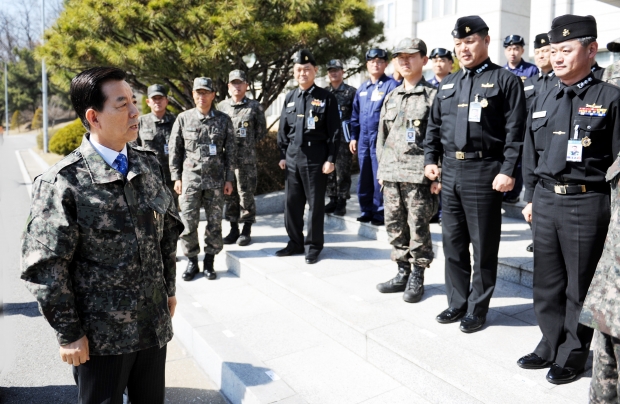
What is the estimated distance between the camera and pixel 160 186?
90.7 inches

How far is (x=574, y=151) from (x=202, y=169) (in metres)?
3.68

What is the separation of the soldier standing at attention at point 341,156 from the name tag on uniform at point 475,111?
3.75 meters

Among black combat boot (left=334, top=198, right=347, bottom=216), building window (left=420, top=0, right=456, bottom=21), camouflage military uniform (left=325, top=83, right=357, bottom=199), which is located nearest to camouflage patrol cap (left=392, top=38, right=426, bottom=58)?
camouflage military uniform (left=325, top=83, right=357, bottom=199)

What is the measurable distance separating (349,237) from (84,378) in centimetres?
481

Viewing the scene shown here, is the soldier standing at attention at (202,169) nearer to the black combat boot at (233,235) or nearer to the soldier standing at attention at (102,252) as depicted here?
the black combat boot at (233,235)

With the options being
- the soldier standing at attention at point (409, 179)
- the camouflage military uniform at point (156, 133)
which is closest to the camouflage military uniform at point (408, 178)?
the soldier standing at attention at point (409, 179)

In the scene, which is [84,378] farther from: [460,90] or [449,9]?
[449,9]

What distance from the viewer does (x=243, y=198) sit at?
22.5ft

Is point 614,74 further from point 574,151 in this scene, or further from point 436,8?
point 436,8

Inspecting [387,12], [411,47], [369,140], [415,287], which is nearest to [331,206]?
[369,140]

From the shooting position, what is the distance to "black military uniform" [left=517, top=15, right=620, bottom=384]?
289 cm

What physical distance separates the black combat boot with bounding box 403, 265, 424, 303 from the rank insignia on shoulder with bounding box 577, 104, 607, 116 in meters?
1.90

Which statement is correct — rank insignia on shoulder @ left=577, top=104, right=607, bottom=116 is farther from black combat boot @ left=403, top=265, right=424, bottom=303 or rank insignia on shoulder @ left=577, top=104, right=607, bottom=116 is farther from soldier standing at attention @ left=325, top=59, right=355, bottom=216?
soldier standing at attention @ left=325, top=59, right=355, bottom=216

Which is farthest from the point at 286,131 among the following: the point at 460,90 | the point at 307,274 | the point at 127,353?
the point at 127,353
